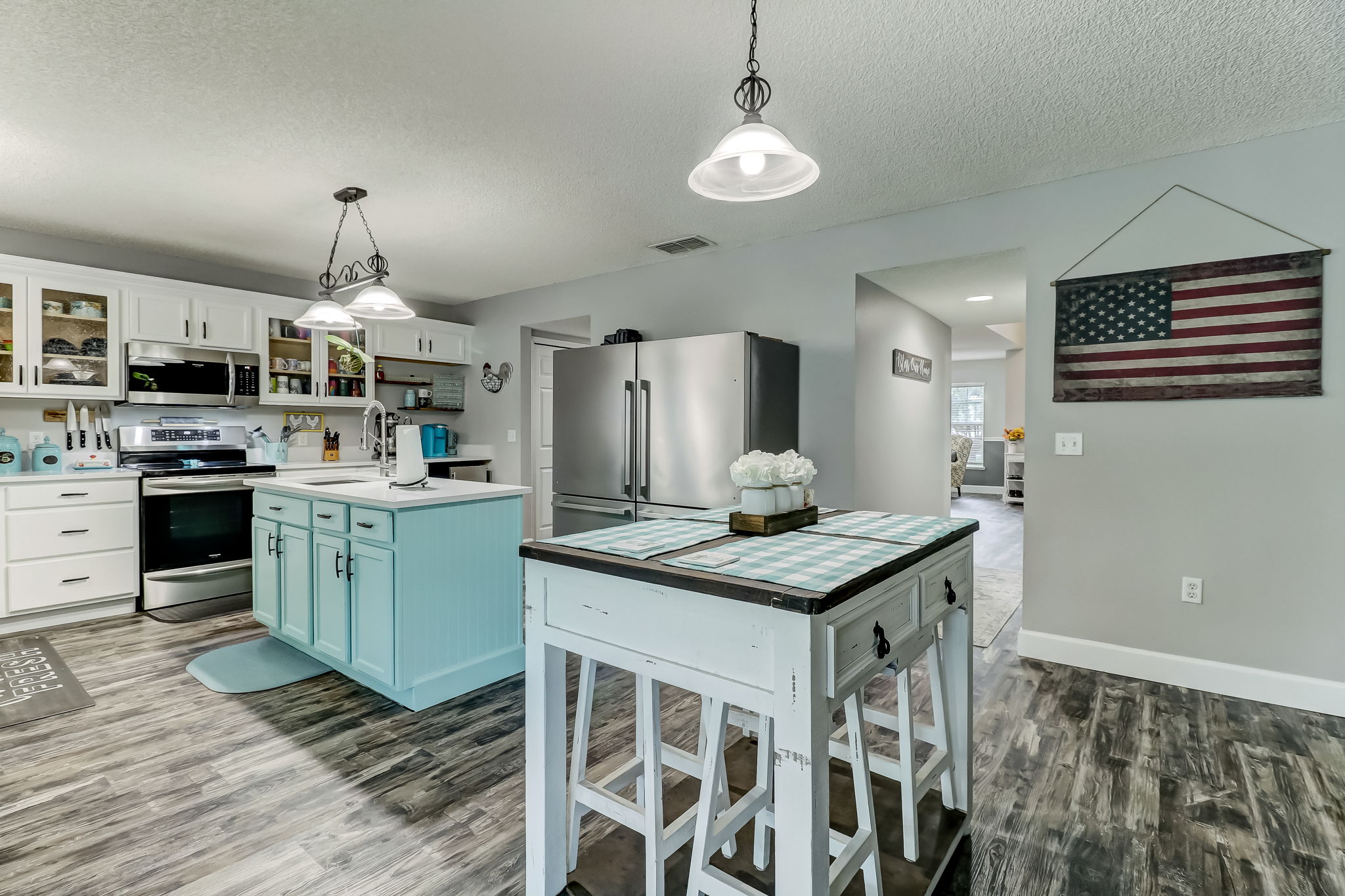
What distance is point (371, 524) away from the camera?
101 inches

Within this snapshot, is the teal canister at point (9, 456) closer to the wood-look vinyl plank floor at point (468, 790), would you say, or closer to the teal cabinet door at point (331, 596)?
the wood-look vinyl plank floor at point (468, 790)

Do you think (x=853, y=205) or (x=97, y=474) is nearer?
(x=853, y=205)

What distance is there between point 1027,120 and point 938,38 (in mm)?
774

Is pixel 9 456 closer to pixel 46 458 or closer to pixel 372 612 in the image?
pixel 46 458

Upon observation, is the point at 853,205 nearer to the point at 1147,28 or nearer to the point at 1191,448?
the point at 1147,28

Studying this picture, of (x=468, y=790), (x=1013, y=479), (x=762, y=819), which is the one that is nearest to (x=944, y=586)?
(x=762, y=819)

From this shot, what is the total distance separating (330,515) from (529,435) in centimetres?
303

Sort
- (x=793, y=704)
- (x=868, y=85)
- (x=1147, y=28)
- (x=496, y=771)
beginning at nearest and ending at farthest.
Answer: (x=793, y=704)
(x=1147, y=28)
(x=496, y=771)
(x=868, y=85)

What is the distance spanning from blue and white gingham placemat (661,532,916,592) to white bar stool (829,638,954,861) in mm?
269

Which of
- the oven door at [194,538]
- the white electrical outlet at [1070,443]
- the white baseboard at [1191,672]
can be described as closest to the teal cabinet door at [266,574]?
the oven door at [194,538]

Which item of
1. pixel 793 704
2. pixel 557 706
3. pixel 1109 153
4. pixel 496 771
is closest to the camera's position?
pixel 793 704

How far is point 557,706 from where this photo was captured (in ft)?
4.82

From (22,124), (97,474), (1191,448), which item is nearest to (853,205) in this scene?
(1191,448)

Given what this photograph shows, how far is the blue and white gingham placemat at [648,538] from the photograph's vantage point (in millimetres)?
1374
